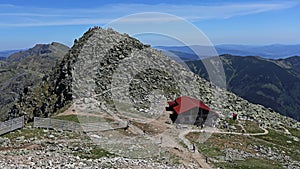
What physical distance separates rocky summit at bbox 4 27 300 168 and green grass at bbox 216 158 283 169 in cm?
23

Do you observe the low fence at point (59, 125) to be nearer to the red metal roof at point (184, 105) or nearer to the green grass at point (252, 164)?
the green grass at point (252, 164)

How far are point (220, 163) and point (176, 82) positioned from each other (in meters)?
55.0

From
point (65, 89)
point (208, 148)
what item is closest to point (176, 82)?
point (65, 89)

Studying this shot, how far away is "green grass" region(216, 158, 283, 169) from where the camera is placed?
158 ft

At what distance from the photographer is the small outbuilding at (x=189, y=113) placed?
7500cm

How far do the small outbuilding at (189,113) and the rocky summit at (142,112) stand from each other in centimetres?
218

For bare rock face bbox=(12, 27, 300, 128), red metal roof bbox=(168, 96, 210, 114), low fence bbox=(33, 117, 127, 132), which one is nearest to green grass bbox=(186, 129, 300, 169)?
red metal roof bbox=(168, 96, 210, 114)

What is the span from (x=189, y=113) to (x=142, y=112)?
10174 mm

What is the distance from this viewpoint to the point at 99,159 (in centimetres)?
3856

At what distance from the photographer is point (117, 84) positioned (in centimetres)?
9044

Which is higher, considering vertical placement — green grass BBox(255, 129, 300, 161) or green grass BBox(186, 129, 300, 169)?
green grass BBox(186, 129, 300, 169)

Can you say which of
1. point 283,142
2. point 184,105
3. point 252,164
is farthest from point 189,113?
point 252,164

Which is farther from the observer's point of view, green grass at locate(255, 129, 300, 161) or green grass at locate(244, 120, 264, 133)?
green grass at locate(244, 120, 264, 133)

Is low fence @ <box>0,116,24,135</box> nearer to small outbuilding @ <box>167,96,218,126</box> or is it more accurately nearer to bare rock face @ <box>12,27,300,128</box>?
bare rock face @ <box>12,27,300,128</box>
